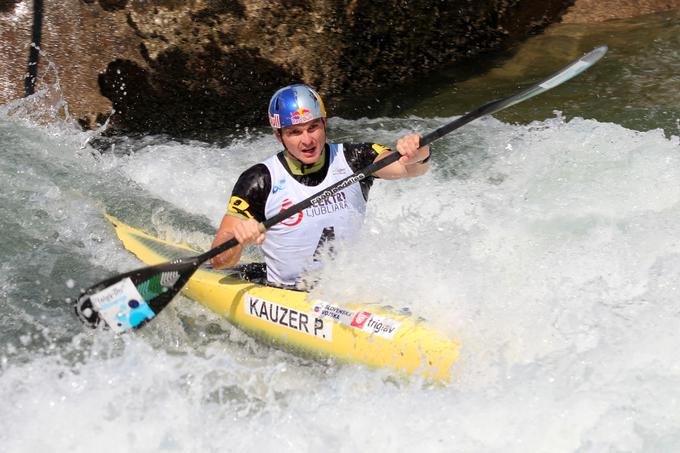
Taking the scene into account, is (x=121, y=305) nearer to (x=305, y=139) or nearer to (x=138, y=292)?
(x=138, y=292)

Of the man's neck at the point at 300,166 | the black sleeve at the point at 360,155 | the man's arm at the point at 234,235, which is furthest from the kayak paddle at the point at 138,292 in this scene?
the black sleeve at the point at 360,155

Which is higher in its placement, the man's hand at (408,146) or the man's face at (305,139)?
the man's face at (305,139)

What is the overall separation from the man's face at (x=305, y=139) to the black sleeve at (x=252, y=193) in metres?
0.23

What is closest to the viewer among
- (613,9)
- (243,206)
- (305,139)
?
(305,139)

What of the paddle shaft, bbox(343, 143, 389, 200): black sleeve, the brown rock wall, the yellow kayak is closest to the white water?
the yellow kayak

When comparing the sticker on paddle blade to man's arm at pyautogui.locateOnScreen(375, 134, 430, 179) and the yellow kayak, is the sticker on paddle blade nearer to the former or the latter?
the yellow kayak

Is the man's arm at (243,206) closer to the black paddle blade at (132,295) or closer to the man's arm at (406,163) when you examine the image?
the black paddle blade at (132,295)

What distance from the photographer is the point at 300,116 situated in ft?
14.0

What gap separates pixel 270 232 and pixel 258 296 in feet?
1.21

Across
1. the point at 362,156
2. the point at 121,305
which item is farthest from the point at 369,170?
the point at 121,305

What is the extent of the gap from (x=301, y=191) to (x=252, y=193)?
0.27m

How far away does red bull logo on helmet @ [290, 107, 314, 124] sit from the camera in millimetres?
4246

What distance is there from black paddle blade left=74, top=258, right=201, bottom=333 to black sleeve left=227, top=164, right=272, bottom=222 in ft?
1.23

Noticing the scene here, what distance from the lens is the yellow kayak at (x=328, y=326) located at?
3.92 m
